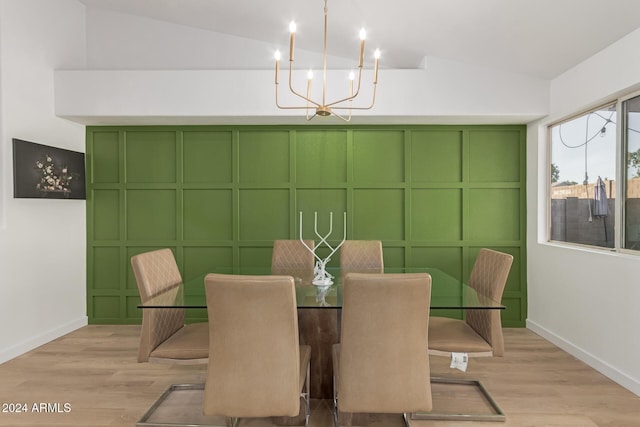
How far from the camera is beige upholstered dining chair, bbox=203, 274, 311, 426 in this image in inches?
63.1

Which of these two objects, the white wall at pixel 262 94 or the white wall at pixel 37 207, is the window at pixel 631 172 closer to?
the white wall at pixel 262 94

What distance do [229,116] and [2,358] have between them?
103 inches

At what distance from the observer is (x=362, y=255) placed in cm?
329

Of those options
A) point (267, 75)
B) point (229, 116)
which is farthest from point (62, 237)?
point (267, 75)

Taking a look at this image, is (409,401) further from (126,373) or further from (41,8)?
(41,8)

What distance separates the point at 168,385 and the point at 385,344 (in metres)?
1.71

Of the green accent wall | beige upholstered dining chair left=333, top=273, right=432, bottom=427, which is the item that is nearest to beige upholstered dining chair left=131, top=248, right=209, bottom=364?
beige upholstered dining chair left=333, top=273, right=432, bottom=427

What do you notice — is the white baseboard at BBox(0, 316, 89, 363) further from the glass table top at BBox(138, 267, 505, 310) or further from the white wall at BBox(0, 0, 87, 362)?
the glass table top at BBox(138, 267, 505, 310)

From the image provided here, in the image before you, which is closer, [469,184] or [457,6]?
[457,6]

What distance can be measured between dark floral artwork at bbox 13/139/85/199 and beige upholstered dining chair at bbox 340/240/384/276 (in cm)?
259

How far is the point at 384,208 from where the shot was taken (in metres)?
4.00

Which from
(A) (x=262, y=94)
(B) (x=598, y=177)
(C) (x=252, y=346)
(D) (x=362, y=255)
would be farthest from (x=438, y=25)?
(C) (x=252, y=346)

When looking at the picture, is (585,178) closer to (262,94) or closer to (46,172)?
(262,94)

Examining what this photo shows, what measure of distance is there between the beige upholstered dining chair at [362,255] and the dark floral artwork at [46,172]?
8.51 ft
